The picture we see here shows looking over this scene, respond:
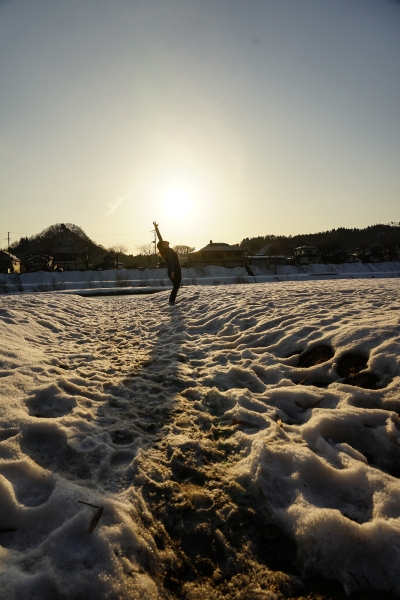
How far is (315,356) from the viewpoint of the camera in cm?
418

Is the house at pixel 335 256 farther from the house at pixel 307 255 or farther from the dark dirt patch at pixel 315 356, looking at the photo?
the dark dirt patch at pixel 315 356

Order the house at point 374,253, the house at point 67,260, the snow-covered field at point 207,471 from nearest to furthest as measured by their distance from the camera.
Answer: the snow-covered field at point 207,471 → the house at point 67,260 → the house at point 374,253

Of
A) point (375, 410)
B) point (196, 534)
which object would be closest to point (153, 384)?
point (196, 534)

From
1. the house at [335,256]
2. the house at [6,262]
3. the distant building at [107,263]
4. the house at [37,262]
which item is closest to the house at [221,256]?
the distant building at [107,263]

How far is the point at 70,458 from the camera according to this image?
7.80 ft

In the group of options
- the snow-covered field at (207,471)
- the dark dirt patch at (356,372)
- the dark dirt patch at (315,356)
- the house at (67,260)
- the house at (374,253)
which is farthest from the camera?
the house at (374,253)

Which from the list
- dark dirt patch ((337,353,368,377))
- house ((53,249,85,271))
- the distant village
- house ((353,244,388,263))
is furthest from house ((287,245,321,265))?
dark dirt patch ((337,353,368,377))

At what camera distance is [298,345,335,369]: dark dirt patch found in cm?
404

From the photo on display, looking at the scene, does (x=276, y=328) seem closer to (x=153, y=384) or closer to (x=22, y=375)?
(x=153, y=384)

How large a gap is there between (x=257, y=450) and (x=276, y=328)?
10.7 ft

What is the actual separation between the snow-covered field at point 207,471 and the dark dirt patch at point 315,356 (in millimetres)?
24

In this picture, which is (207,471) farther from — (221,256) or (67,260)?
(67,260)

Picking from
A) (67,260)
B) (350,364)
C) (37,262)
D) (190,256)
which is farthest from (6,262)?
(350,364)

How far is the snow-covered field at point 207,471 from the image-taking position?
154cm
